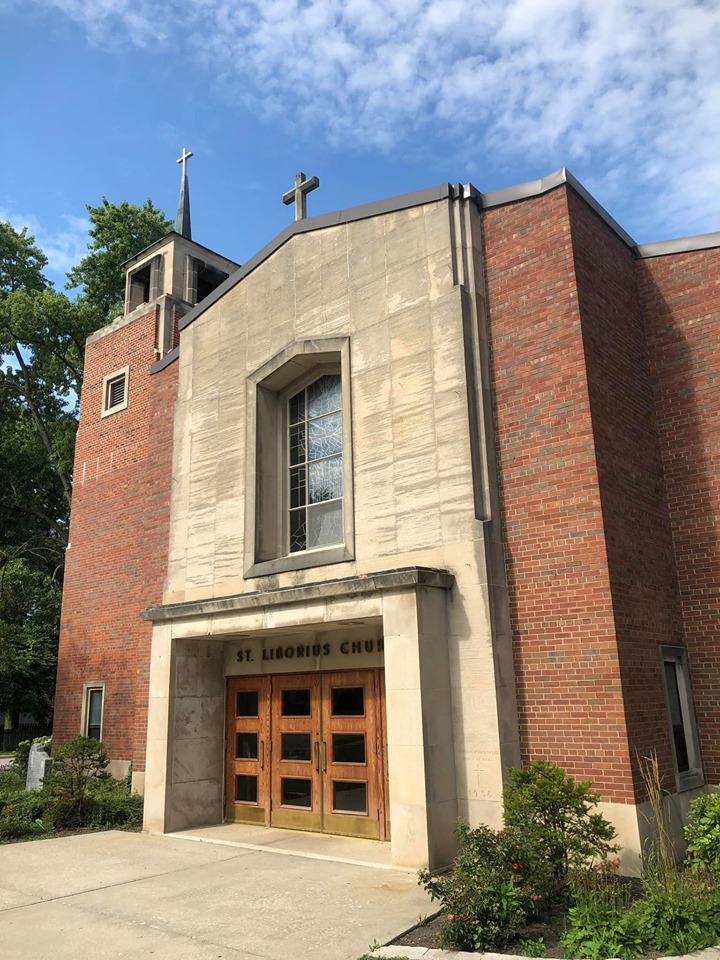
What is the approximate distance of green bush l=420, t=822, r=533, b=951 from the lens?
20.2 feet

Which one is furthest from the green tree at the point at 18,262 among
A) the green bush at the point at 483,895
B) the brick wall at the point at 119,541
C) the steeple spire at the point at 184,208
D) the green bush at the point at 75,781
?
the green bush at the point at 483,895

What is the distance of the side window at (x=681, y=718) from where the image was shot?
30.3ft

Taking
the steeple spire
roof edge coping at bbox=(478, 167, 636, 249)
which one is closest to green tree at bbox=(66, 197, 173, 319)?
the steeple spire

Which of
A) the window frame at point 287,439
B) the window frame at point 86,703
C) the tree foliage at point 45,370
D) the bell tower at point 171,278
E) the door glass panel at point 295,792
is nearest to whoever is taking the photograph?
the door glass panel at point 295,792

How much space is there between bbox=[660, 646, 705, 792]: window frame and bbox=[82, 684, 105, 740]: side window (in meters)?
11.6

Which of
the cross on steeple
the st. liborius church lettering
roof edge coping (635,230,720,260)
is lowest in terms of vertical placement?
the st. liborius church lettering

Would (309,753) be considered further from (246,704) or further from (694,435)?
(694,435)

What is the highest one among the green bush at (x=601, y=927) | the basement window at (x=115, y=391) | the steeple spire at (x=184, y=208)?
the steeple spire at (x=184, y=208)

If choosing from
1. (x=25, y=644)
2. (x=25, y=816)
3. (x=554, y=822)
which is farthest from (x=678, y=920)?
(x=25, y=644)

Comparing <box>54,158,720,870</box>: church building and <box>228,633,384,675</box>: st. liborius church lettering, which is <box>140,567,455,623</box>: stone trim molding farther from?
<box>228,633,384,675</box>: st. liborius church lettering

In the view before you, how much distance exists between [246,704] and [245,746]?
0.66 metres

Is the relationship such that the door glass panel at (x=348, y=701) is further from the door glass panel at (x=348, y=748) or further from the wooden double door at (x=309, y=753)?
the door glass panel at (x=348, y=748)

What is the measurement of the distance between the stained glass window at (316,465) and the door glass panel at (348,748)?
2845 mm

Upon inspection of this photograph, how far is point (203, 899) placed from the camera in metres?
7.75
